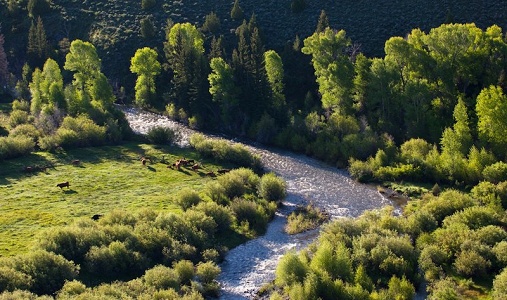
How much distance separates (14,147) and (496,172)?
5004 cm

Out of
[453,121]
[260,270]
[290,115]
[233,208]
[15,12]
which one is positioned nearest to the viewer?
Answer: [260,270]

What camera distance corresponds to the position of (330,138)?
67.9 metres

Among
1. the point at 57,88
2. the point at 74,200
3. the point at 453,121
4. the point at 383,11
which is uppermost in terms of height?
the point at 383,11

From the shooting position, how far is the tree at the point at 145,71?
83750mm

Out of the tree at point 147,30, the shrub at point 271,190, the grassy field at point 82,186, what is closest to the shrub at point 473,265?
the shrub at point 271,190

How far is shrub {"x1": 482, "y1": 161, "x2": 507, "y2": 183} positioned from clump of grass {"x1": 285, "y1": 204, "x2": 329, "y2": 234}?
52.3 feet

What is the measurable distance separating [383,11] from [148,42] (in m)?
40.6

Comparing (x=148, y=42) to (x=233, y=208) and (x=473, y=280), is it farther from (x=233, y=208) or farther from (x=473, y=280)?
(x=473, y=280)

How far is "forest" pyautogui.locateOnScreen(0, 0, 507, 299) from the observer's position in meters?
36.3

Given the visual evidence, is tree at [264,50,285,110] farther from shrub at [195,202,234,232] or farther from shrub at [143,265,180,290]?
shrub at [143,265,180,290]

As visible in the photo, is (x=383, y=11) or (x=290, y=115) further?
(x=383, y=11)

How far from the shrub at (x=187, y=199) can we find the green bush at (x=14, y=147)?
76.9 ft

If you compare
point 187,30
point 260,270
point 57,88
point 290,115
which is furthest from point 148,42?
point 260,270

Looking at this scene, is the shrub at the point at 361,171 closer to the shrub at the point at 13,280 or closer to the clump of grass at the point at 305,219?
the clump of grass at the point at 305,219
